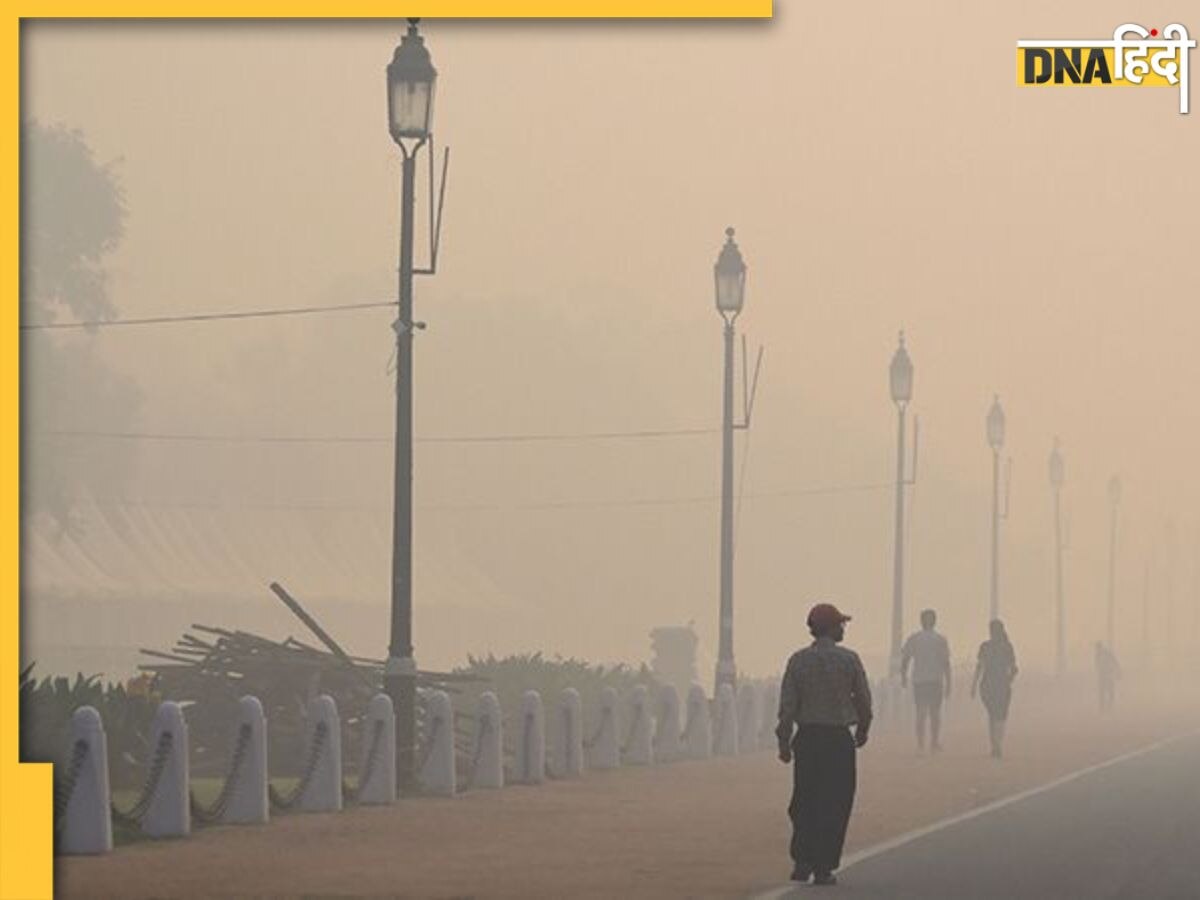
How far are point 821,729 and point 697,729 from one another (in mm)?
25257

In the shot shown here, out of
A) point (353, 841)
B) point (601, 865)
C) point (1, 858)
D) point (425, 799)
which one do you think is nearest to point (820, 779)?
point (601, 865)

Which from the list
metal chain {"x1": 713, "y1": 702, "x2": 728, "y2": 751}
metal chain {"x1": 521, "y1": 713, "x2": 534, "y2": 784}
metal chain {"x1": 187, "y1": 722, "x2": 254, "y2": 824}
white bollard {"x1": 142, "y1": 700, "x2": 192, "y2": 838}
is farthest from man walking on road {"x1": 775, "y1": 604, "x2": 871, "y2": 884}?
metal chain {"x1": 713, "y1": 702, "x2": 728, "y2": 751}

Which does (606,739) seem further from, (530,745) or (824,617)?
(824,617)

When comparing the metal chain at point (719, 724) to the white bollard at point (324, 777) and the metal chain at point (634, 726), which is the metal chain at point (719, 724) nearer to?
the metal chain at point (634, 726)

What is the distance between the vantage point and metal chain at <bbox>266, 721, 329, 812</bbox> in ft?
98.9

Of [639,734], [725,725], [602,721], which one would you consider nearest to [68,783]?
[602,721]

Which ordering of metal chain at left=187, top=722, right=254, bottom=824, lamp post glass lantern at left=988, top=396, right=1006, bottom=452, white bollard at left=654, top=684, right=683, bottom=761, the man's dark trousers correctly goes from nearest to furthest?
1. the man's dark trousers
2. metal chain at left=187, top=722, right=254, bottom=824
3. white bollard at left=654, top=684, right=683, bottom=761
4. lamp post glass lantern at left=988, top=396, right=1006, bottom=452

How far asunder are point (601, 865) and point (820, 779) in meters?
2.42

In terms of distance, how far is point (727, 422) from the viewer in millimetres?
52062

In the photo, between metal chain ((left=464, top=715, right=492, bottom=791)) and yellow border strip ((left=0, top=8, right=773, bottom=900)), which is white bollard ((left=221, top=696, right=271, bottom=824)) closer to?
metal chain ((left=464, top=715, right=492, bottom=791))

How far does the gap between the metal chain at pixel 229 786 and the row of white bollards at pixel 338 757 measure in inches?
0.5

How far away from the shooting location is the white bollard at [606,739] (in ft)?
140

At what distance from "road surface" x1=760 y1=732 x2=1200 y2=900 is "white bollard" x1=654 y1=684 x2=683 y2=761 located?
8684mm

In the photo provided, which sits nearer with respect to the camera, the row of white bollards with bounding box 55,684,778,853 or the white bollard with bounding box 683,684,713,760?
the row of white bollards with bounding box 55,684,778,853
